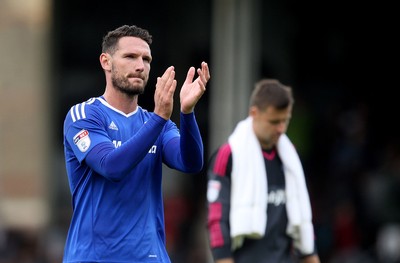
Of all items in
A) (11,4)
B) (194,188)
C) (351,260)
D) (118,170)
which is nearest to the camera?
(118,170)

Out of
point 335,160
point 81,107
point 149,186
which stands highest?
point 81,107

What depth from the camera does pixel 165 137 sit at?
6219 millimetres

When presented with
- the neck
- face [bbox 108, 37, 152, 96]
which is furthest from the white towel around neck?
face [bbox 108, 37, 152, 96]

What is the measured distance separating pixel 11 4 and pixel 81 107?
→ 8.68m

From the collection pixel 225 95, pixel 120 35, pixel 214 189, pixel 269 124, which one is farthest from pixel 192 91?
pixel 225 95

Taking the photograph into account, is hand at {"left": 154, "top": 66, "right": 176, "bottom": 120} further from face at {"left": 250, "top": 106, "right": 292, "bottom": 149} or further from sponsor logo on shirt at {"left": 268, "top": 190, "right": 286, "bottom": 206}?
sponsor logo on shirt at {"left": 268, "top": 190, "right": 286, "bottom": 206}

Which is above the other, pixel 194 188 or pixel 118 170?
pixel 118 170

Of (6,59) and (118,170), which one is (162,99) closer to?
(118,170)

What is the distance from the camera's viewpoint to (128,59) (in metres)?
6.05

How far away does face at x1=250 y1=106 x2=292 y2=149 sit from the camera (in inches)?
313

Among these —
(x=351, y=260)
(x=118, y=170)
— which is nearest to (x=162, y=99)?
(x=118, y=170)

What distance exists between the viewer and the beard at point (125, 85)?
6012 mm

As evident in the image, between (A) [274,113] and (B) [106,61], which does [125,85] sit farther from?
(A) [274,113]

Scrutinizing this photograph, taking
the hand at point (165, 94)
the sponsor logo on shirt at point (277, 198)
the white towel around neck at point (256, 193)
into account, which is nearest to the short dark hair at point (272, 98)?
the white towel around neck at point (256, 193)
